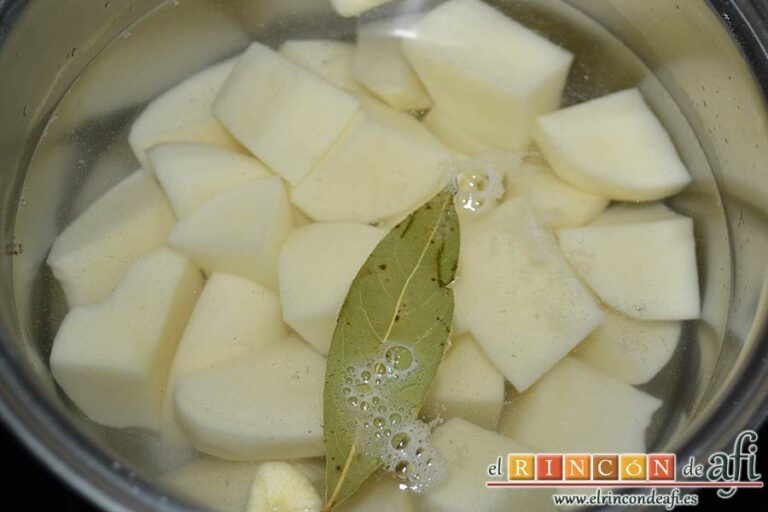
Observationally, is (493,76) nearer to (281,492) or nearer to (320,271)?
(320,271)

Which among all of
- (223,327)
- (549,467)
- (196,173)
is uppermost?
(196,173)

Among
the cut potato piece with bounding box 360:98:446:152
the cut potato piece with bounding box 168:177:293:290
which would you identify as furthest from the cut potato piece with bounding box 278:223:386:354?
the cut potato piece with bounding box 360:98:446:152

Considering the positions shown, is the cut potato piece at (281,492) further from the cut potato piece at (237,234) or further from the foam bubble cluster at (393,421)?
the cut potato piece at (237,234)

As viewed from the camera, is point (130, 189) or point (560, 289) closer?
point (560, 289)

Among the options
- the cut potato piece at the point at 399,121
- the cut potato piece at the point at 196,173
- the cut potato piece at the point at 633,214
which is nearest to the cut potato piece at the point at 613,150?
the cut potato piece at the point at 633,214

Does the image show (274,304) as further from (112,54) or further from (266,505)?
(112,54)

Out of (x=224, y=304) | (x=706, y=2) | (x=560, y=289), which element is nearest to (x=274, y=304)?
(x=224, y=304)

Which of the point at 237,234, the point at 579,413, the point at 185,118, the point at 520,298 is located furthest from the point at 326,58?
the point at 579,413
